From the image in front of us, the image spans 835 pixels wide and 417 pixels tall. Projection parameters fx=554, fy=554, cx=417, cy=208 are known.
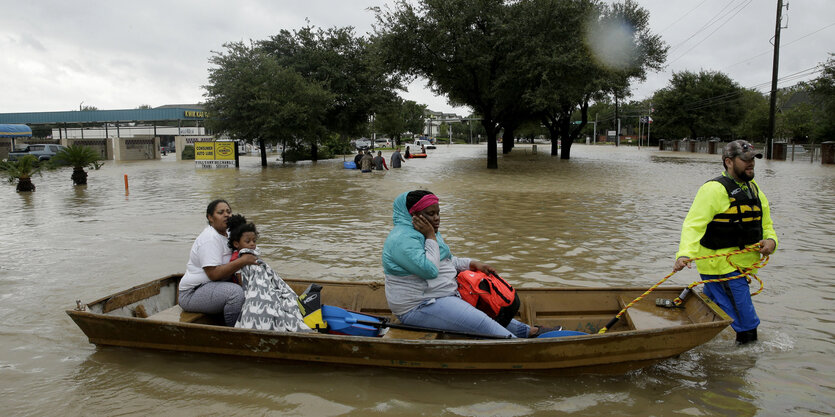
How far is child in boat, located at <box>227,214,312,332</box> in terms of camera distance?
5.03 metres

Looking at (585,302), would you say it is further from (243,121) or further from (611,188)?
(243,121)

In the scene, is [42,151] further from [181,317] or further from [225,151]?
[181,317]

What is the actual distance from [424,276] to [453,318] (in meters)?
0.46

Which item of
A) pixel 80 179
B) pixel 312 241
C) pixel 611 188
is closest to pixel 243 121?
pixel 80 179

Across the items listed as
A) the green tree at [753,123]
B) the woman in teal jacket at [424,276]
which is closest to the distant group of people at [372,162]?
the woman in teal jacket at [424,276]

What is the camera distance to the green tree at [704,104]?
214 ft

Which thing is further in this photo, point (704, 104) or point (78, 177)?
point (704, 104)

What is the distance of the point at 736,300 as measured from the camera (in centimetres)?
490

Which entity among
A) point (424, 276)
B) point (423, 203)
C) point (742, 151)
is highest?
point (742, 151)

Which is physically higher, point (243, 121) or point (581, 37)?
point (581, 37)

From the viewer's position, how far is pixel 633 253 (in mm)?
9609

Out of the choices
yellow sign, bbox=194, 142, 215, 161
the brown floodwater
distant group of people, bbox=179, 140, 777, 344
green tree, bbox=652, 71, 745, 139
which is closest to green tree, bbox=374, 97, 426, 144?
yellow sign, bbox=194, 142, 215, 161

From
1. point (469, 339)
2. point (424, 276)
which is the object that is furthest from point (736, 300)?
point (424, 276)

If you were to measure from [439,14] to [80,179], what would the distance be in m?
17.6
